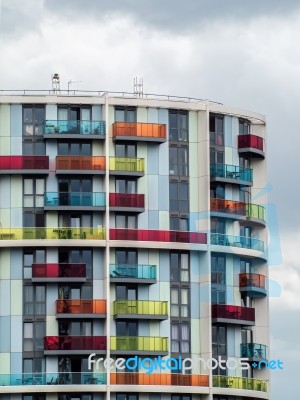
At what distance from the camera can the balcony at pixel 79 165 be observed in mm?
105500

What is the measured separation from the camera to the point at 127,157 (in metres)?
107

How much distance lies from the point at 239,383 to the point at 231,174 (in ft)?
50.0

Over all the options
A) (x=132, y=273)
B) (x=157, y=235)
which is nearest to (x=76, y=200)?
(x=157, y=235)

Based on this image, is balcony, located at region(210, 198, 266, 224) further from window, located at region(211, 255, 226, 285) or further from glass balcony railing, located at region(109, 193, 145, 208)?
glass balcony railing, located at region(109, 193, 145, 208)

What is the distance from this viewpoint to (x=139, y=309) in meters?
104

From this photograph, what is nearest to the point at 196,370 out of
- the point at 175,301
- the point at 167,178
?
the point at 175,301

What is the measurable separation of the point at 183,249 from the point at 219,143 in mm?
9071

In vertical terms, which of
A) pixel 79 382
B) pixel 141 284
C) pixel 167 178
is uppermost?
pixel 167 178

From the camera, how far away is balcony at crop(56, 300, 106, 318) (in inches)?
4067

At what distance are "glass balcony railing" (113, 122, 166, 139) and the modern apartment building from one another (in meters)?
0.07

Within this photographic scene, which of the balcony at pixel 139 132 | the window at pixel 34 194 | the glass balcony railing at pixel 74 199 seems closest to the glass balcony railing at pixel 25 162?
the window at pixel 34 194

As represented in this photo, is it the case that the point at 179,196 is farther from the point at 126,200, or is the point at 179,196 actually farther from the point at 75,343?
the point at 75,343

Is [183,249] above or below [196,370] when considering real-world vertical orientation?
above

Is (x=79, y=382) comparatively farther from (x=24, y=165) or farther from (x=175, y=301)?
(x=24, y=165)
